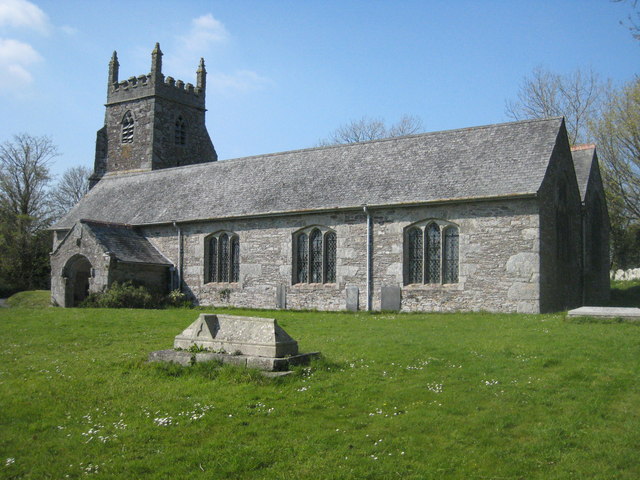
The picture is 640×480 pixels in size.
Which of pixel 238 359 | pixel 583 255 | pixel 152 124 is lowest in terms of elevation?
pixel 238 359

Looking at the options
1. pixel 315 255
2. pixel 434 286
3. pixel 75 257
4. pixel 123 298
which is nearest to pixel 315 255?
pixel 315 255

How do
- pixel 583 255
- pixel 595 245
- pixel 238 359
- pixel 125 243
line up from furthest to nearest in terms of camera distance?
pixel 595 245, pixel 125 243, pixel 583 255, pixel 238 359

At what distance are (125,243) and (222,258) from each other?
4293 millimetres

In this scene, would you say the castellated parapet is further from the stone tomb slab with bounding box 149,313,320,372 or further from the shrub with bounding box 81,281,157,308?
the stone tomb slab with bounding box 149,313,320,372

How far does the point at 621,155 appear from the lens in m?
33.6

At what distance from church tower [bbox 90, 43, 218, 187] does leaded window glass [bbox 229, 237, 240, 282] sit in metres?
13.3

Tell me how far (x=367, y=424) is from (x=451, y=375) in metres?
2.39

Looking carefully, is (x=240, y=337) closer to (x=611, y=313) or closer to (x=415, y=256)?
(x=611, y=313)

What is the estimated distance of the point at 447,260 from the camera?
20.2 metres

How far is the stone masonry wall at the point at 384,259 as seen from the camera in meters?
18.8

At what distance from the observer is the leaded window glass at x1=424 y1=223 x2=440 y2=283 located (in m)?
20.4

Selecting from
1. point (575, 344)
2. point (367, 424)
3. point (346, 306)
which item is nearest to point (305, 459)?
point (367, 424)

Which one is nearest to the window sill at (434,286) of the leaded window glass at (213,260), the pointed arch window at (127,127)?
the leaded window glass at (213,260)

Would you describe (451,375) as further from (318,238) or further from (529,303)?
(318,238)
